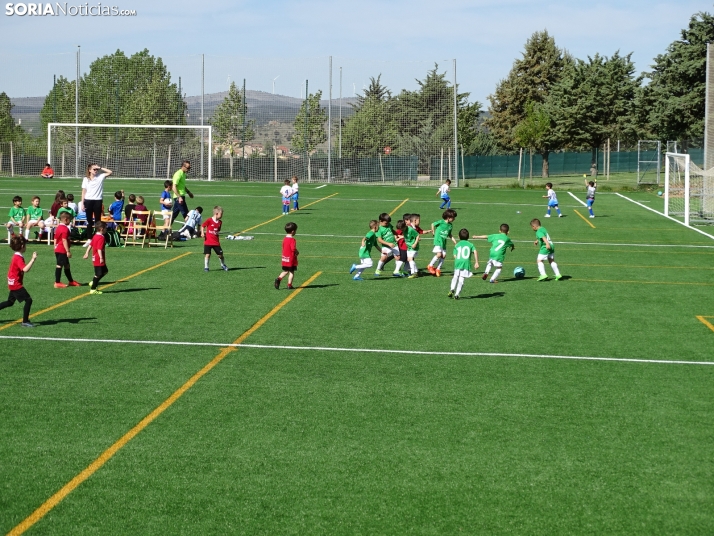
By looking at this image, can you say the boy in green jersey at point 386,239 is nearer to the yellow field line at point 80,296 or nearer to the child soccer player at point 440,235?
the child soccer player at point 440,235

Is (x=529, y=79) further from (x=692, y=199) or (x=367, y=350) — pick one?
(x=367, y=350)

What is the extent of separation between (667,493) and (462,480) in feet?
6.16

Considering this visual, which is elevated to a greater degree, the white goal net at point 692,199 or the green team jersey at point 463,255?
the white goal net at point 692,199

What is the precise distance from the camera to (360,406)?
36.7 feet

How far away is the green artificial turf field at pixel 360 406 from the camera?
815cm

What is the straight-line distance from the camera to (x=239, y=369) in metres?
12.9

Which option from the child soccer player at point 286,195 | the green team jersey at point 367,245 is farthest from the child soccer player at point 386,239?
the child soccer player at point 286,195

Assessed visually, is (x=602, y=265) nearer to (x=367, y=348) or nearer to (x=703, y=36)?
(x=367, y=348)

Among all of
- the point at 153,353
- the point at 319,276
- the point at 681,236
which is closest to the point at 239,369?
the point at 153,353

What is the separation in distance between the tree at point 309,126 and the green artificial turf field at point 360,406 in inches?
2065

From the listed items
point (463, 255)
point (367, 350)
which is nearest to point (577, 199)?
point (463, 255)

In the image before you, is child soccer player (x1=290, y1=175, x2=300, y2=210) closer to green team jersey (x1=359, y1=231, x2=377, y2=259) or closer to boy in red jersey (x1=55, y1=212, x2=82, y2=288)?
green team jersey (x1=359, y1=231, x2=377, y2=259)

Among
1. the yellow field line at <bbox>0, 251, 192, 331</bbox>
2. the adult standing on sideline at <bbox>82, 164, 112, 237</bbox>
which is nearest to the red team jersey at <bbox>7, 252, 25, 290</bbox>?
the yellow field line at <bbox>0, 251, 192, 331</bbox>

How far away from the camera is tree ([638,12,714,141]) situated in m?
67.1
